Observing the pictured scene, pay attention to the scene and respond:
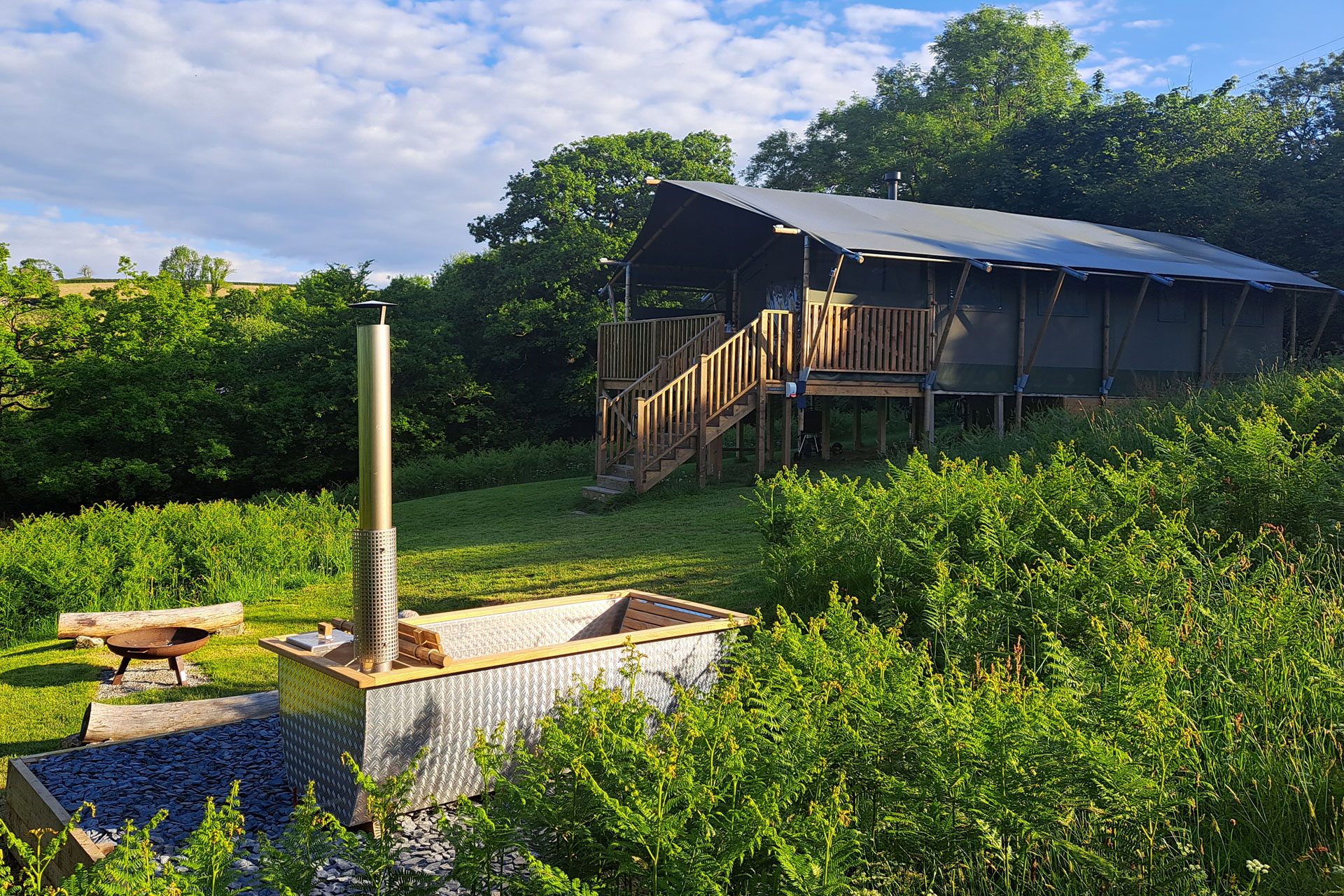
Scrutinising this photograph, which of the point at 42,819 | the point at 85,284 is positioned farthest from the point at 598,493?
the point at 85,284

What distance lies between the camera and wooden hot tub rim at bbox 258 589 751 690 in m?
4.59

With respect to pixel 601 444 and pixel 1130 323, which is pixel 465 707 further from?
pixel 1130 323

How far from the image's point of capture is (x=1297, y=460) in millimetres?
7336

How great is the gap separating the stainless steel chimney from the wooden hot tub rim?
0.36 ft

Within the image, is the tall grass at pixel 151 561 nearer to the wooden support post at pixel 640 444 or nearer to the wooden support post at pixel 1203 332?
the wooden support post at pixel 640 444

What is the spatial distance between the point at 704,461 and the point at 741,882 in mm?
13086

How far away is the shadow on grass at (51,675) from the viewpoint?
7.68 metres

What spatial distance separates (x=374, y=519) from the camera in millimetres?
4523

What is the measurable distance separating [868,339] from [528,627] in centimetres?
1268

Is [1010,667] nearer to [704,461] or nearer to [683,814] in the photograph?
[683,814]

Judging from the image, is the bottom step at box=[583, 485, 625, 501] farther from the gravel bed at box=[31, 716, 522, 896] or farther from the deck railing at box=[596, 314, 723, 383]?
the gravel bed at box=[31, 716, 522, 896]

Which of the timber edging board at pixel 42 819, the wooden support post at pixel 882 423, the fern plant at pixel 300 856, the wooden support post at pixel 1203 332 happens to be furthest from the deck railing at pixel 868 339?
the fern plant at pixel 300 856

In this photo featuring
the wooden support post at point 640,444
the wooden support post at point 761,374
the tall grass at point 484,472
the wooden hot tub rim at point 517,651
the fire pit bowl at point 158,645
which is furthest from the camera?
the tall grass at point 484,472

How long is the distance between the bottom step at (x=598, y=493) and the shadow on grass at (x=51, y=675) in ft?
27.8
